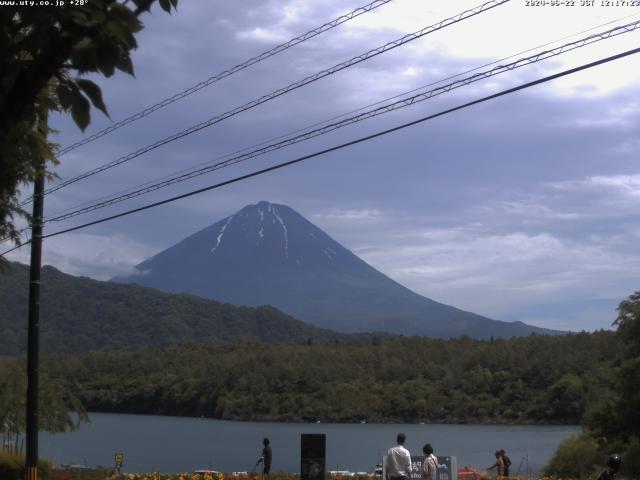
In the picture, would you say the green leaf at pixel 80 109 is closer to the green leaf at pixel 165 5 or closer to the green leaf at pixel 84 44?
the green leaf at pixel 84 44

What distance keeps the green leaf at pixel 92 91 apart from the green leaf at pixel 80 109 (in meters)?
0.03

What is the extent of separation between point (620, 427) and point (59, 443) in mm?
55587

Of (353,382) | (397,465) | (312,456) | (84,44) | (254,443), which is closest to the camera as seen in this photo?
(84,44)

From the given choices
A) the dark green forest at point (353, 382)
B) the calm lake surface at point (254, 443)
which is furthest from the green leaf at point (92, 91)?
the dark green forest at point (353, 382)

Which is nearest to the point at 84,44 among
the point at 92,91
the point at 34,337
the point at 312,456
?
the point at 92,91

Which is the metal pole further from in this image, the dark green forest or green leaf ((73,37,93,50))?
the dark green forest

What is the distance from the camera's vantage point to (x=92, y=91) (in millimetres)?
4516

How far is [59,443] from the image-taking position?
242ft

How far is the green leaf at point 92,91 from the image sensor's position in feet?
14.8

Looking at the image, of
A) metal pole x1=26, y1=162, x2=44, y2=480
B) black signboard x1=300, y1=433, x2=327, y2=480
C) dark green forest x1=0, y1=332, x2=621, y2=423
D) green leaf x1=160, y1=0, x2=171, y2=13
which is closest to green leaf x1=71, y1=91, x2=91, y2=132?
green leaf x1=160, y1=0, x2=171, y2=13

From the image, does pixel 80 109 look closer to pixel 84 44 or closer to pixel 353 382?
pixel 84 44

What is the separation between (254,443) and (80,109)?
69.8m

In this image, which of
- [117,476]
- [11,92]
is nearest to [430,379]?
[117,476]

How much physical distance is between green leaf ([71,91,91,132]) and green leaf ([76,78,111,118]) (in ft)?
0.10
